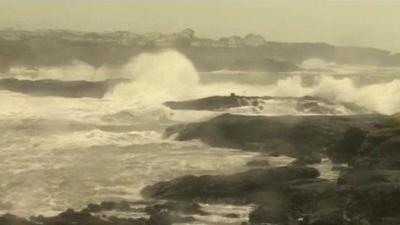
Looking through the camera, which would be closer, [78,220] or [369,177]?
[78,220]

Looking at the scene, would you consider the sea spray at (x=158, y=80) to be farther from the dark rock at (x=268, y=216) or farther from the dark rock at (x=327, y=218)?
the dark rock at (x=327, y=218)

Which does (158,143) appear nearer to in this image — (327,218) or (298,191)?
(298,191)

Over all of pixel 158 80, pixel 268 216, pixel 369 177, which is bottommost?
pixel 268 216

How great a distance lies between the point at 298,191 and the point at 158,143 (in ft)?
31.5

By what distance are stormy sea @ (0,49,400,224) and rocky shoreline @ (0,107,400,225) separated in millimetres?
58

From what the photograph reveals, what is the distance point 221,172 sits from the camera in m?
19.2

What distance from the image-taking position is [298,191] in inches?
613

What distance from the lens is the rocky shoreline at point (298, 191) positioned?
557 inches

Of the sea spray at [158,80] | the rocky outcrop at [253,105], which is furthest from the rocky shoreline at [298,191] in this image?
the sea spray at [158,80]

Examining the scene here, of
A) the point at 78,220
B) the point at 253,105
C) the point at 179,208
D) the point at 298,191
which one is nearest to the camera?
the point at 78,220

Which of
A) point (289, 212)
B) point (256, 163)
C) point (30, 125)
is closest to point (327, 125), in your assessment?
point (256, 163)

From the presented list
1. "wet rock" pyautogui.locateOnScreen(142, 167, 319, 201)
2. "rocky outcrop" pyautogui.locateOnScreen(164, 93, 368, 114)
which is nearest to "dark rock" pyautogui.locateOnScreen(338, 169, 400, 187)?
"wet rock" pyautogui.locateOnScreen(142, 167, 319, 201)

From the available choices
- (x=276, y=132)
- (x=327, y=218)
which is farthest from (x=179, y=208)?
(x=276, y=132)

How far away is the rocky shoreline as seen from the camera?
1415 centimetres
